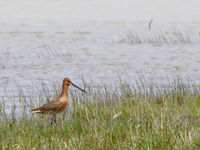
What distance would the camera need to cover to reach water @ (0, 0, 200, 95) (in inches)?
747

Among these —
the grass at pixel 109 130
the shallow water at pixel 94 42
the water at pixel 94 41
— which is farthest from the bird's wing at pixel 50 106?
the water at pixel 94 41

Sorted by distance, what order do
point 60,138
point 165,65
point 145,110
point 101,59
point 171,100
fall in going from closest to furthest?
point 60,138, point 145,110, point 171,100, point 165,65, point 101,59

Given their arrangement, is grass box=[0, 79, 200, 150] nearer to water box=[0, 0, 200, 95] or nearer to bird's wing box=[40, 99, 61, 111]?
bird's wing box=[40, 99, 61, 111]

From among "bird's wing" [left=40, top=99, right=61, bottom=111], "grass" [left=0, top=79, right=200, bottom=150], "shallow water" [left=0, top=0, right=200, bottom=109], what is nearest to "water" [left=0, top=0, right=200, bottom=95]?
"shallow water" [left=0, top=0, right=200, bottom=109]

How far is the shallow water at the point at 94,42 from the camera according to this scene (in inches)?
741

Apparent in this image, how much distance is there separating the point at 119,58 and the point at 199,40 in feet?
21.3

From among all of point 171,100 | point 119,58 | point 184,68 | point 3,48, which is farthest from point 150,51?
point 171,100

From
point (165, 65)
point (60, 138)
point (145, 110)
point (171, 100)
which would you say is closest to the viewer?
point (60, 138)

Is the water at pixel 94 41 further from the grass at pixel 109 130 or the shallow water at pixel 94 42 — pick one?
the grass at pixel 109 130

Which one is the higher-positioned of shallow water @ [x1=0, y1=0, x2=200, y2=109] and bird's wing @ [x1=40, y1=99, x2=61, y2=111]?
shallow water @ [x1=0, y1=0, x2=200, y2=109]

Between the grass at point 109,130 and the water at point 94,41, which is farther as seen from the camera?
the water at point 94,41

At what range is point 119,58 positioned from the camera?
2305 centimetres

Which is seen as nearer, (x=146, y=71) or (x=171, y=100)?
(x=171, y=100)

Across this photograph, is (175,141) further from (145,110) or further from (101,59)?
(101,59)
